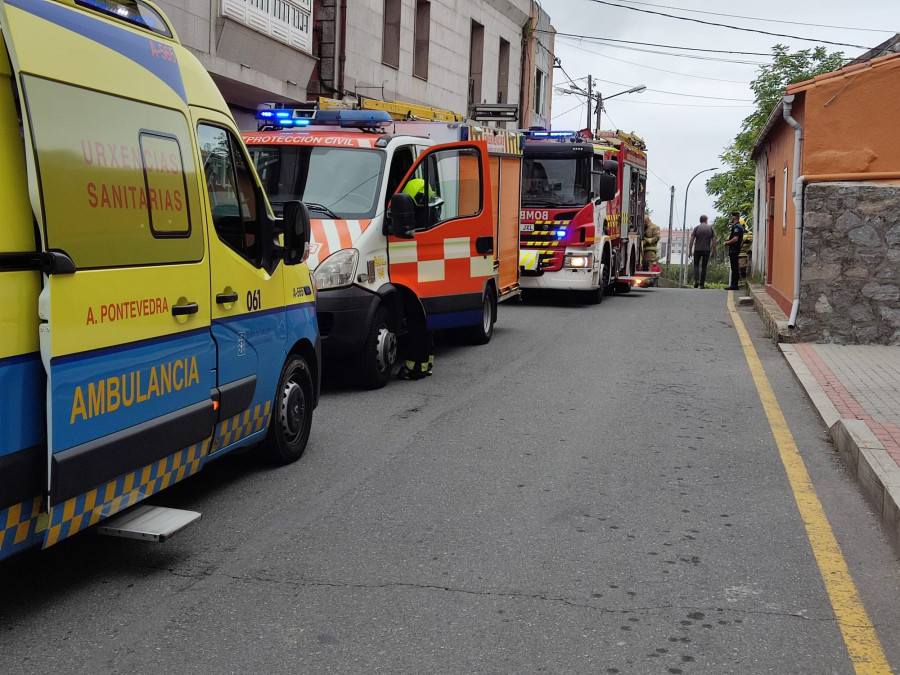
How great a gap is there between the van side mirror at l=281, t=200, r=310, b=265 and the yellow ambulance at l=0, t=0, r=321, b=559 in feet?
0.49

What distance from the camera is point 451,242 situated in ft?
35.4

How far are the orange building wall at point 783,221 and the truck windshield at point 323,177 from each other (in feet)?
20.8

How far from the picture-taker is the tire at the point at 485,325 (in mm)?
12383

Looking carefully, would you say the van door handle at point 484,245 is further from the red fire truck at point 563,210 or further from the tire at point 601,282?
the tire at point 601,282

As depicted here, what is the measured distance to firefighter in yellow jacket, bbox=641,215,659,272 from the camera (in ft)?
82.6

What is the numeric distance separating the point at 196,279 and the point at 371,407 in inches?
141

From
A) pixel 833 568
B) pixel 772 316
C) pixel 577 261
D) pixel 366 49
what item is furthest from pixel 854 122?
pixel 366 49

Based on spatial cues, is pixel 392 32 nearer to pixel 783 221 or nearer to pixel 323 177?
pixel 783 221

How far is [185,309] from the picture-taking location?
492 centimetres

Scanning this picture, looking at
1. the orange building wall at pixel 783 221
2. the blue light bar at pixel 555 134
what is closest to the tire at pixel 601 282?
the blue light bar at pixel 555 134

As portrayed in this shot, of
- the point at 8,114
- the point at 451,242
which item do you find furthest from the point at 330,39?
the point at 8,114

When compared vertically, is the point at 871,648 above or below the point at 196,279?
below

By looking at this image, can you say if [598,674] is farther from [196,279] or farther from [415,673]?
[196,279]

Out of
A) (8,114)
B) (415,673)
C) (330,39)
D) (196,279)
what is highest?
(330,39)
